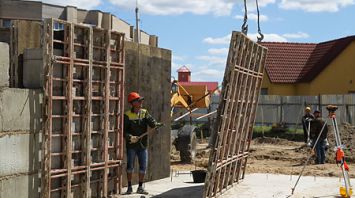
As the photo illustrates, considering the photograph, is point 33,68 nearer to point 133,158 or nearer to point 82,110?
point 82,110

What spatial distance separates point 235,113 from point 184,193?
178 cm

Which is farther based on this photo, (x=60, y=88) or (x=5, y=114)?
(x=60, y=88)

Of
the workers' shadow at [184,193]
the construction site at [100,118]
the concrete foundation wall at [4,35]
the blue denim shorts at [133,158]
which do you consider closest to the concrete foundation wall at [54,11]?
the construction site at [100,118]

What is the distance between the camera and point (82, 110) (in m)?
9.57

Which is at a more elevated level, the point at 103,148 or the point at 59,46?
the point at 59,46

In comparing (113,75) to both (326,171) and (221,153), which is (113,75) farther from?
(326,171)

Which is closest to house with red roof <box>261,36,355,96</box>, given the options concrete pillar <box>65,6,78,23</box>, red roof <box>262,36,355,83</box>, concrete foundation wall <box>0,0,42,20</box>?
red roof <box>262,36,355,83</box>

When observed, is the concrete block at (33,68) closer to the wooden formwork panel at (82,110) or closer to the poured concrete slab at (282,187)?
the wooden formwork panel at (82,110)

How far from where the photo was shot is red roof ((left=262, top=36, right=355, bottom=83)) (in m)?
39.4

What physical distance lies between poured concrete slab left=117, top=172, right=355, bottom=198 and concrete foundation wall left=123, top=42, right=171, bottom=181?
1.34 ft

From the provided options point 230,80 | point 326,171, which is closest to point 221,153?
point 230,80

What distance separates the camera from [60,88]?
29.8 ft

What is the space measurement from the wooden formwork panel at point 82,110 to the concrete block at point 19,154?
18 centimetres

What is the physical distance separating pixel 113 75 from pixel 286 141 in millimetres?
18893
